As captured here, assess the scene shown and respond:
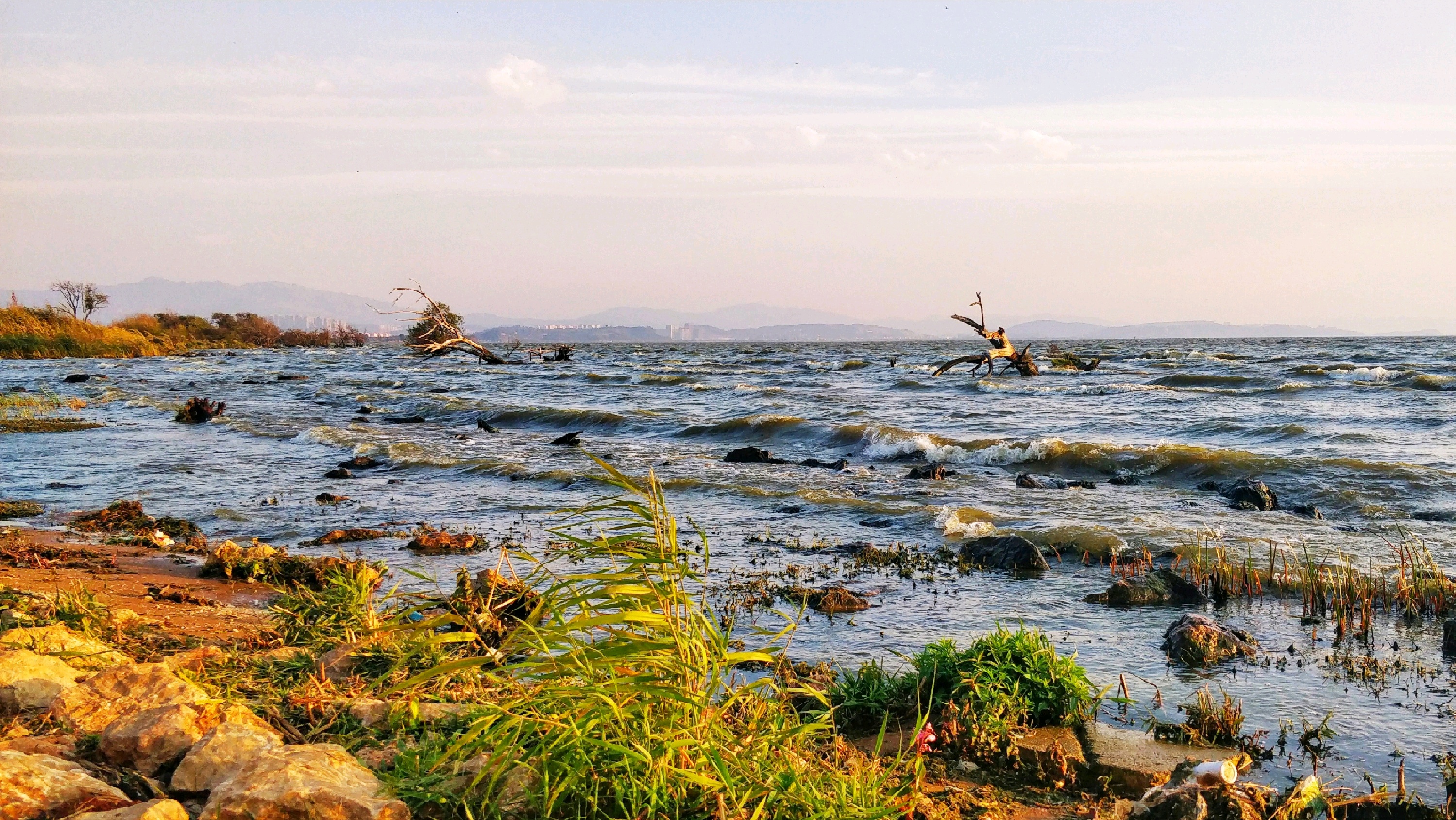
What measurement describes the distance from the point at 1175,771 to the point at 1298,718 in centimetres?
166

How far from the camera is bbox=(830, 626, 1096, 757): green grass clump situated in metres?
4.61

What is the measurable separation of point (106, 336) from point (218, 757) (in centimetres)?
6202

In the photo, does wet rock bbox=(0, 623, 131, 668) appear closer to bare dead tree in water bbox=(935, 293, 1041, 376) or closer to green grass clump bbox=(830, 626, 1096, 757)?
green grass clump bbox=(830, 626, 1096, 757)

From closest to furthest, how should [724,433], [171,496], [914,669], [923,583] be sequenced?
[914,669]
[923,583]
[171,496]
[724,433]

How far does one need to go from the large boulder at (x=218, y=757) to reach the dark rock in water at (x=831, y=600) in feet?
15.1

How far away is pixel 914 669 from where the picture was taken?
5.55 metres

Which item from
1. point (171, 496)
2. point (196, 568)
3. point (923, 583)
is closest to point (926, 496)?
point (923, 583)

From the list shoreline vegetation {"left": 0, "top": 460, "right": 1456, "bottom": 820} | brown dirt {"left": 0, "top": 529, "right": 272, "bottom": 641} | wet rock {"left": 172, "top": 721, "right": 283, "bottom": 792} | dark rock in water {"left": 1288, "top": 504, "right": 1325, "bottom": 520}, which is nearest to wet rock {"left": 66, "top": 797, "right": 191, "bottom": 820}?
shoreline vegetation {"left": 0, "top": 460, "right": 1456, "bottom": 820}

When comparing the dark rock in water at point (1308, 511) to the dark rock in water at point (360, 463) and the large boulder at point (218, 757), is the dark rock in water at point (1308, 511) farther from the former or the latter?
the dark rock in water at point (360, 463)

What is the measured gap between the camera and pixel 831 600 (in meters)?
7.25

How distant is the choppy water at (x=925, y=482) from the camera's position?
6305mm

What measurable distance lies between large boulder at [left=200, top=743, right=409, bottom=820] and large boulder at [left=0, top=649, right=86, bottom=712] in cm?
153

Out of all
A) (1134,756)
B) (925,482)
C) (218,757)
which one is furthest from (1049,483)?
(218,757)

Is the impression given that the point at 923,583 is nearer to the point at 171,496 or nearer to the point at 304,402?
the point at 171,496
